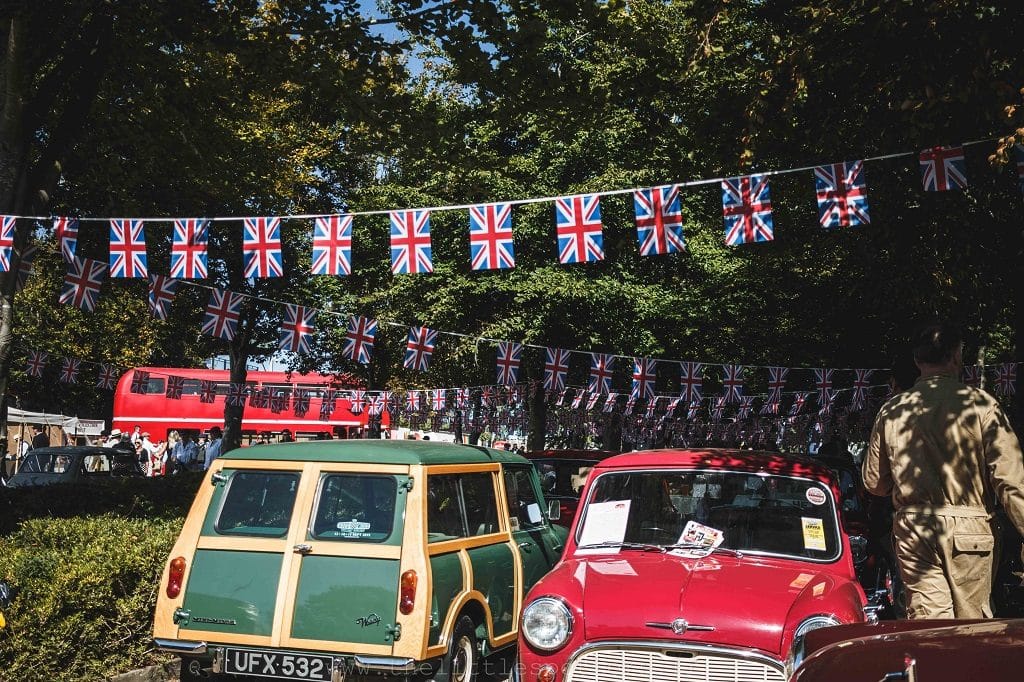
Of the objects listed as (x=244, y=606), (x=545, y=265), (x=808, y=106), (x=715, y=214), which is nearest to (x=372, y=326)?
(x=545, y=265)

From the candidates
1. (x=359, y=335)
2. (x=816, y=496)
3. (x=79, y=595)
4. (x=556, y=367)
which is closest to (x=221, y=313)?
(x=359, y=335)

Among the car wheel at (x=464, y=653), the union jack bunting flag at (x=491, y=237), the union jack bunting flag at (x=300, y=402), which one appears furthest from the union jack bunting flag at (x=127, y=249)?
the union jack bunting flag at (x=300, y=402)

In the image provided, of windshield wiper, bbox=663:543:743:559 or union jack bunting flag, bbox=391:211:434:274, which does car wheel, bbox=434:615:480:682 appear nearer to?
windshield wiper, bbox=663:543:743:559

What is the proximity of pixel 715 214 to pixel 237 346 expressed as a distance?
49.4 ft

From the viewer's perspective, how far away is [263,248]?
44.6 feet

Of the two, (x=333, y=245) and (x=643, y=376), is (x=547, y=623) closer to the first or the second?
(x=333, y=245)

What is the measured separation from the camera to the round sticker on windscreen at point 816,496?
19.3 feet

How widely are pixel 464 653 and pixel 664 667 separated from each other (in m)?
2.12

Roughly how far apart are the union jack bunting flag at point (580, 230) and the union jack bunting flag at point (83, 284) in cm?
830

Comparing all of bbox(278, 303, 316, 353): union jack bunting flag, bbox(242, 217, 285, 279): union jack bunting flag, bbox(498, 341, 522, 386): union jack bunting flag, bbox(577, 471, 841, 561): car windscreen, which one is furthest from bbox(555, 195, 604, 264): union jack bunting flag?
bbox(498, 341, 522, 386): union jack bunting flag

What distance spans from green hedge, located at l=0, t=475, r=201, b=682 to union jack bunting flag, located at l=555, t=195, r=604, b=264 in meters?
5.92

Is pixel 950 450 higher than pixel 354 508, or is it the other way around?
pixel 950 450

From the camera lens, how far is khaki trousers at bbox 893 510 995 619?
481cm

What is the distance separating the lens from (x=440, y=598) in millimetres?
6047
